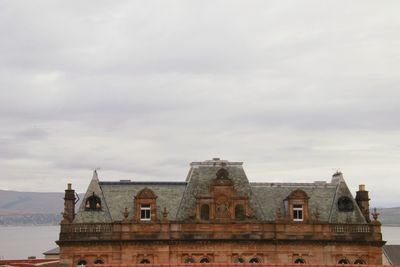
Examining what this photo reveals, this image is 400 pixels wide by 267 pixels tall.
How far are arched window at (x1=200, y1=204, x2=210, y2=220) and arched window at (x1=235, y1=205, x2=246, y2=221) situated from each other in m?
2.63

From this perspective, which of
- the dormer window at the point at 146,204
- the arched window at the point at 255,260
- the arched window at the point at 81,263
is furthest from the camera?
the dormer window at the point at 146,204

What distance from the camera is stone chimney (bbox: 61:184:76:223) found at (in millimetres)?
50719

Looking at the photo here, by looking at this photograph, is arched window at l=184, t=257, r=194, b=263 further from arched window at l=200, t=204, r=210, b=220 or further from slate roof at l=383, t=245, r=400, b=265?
slate roof at l=383, t=245, r=400, b=265

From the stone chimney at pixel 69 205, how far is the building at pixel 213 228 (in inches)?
3.9

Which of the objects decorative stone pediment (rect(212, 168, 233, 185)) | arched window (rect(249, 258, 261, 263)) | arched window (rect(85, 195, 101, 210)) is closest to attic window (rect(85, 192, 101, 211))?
arched window (rect(85, 195, 101, 210))

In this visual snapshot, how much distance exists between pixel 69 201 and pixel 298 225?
21296 millimetres

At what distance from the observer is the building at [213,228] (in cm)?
5034

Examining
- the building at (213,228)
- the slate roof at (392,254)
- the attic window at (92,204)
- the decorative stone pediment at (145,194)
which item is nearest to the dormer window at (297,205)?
the building at (213,228)

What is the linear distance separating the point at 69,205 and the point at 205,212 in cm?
1260

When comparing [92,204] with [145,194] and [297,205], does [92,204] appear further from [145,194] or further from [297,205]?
[297,205]

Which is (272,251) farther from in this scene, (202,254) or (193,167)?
(193,167)

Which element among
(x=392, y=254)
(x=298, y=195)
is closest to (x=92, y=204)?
(x=298, y=195)

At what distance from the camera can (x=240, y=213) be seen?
51938 mm

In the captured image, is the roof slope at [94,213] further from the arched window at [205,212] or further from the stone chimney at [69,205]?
the arched window at [205,212]
